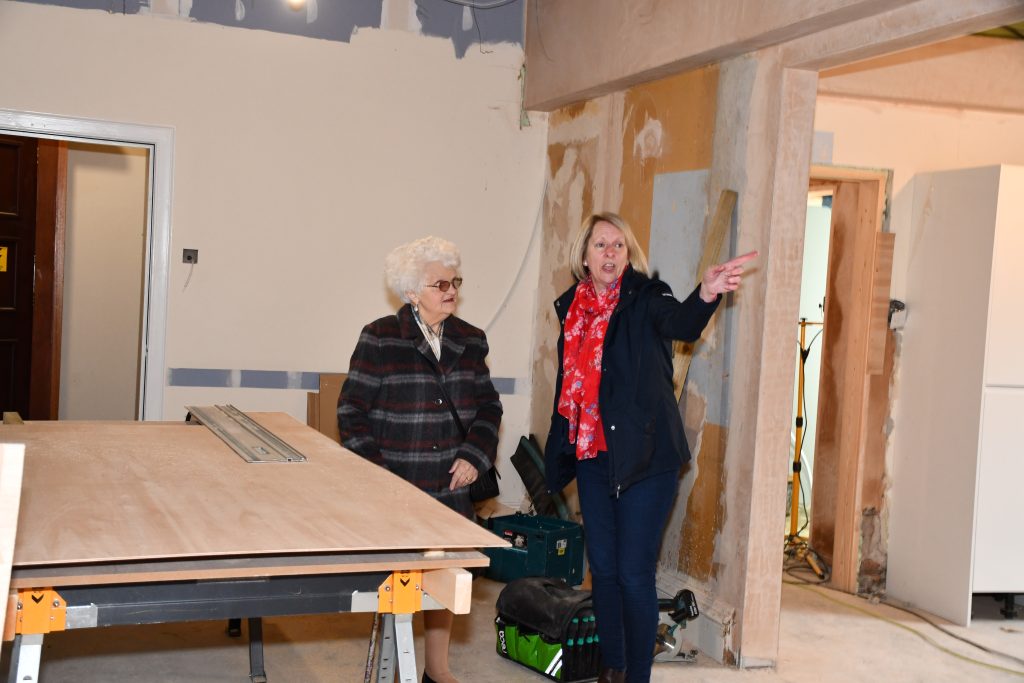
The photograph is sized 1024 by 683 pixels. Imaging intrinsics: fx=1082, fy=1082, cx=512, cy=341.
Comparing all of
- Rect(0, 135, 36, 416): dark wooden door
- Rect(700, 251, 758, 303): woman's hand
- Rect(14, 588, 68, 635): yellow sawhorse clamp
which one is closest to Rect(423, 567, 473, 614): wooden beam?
Rect(14, 588, 68, 635): yellow sawhorse clamp

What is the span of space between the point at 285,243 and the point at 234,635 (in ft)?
7.22

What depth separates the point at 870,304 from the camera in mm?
5344

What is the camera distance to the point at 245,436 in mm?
3414

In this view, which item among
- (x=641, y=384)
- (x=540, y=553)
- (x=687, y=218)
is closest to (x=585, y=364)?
(x=641, y=384)

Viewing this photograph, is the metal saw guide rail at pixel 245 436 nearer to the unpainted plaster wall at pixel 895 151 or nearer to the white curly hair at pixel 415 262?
the white curly hair at pixel 415 262

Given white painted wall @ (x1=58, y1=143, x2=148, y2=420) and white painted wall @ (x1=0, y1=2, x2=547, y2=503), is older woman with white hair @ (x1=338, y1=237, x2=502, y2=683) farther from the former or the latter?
white painted wall @ (x1=58, y1=143, x2=148, y2=420)

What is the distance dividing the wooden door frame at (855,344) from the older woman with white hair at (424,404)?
2.60 m

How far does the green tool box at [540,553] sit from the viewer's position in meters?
5.04

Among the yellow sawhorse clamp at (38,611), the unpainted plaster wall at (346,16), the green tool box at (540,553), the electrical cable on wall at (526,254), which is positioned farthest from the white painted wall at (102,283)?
the yellow sawhorse clamp at (38,611)

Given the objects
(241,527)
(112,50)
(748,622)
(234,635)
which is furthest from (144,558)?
(112,50)

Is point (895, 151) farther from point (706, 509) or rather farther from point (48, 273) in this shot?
point (48, 273)

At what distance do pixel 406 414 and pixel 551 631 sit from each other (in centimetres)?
99

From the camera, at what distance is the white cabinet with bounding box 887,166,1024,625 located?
490 cm

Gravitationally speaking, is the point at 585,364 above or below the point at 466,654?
above
